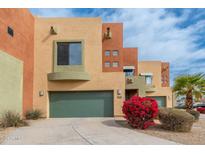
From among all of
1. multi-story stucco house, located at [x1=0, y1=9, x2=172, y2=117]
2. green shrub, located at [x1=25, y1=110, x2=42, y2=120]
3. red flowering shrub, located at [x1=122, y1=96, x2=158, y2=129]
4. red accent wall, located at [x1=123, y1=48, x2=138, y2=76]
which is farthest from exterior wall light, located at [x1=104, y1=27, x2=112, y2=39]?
green shrub, located at [x1=25, y1=110, x2=42, y2=120]

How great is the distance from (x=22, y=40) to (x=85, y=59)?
498 centimetres

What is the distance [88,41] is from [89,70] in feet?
8.07

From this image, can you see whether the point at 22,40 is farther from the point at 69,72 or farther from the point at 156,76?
the point at 156,76

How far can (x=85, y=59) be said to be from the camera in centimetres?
1591

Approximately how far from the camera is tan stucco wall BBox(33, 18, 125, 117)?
1566 centimetres

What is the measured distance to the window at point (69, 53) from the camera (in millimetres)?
15727

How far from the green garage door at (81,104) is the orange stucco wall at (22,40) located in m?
2.05

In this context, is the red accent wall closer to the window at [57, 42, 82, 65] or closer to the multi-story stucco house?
the multi-story stucco house

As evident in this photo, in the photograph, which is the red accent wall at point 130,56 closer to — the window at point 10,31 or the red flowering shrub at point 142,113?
the red flowering shrub at point 142,113

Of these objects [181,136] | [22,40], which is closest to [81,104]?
[22,40]

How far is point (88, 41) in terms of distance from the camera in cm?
1609
